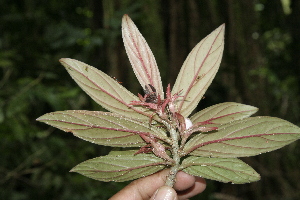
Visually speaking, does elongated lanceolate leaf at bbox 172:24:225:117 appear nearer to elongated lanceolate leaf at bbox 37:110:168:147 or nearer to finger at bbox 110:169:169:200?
elongated lanceolate leaf at bbox 37:110:168:147

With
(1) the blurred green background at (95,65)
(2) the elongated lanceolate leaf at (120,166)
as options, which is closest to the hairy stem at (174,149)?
(2) the elongated lanceolate leaf at (120,166)

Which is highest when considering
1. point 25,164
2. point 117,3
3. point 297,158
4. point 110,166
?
point 117,3

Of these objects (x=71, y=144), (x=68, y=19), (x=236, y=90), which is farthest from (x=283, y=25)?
(x=71, y=144)

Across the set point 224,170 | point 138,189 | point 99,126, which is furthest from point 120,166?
point 138,189

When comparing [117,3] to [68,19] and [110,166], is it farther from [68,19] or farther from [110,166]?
[110,166]

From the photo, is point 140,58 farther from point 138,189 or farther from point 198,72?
point 138,189

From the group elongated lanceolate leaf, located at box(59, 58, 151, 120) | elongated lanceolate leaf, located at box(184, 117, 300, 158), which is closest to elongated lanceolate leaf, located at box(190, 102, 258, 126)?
elongated lanceolate leaf, located at box(184, 117, 300, 158)
